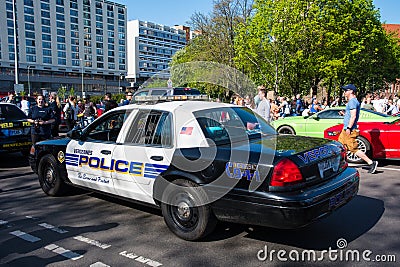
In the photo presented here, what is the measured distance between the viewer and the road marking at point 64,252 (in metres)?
3.80

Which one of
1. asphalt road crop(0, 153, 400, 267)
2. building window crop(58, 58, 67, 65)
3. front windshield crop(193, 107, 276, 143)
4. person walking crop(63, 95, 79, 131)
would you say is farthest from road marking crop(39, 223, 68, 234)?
building window crop(58, 58, 67, 65)

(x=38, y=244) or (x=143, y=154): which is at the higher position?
(x=143, y=154)

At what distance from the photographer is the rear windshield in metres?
9.34

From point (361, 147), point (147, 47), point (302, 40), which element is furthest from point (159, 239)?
point (147, 47)

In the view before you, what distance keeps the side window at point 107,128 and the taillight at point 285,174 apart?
7.89 ft

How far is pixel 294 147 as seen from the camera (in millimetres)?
4047

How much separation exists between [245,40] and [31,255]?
89.1 feet

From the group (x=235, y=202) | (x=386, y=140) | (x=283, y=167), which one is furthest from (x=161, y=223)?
(x=386, y=140)

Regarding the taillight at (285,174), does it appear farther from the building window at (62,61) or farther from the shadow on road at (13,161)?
the building window at (62,61)

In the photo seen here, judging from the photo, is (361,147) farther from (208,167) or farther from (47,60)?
(47,60)

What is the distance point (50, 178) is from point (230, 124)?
3395 millimetres

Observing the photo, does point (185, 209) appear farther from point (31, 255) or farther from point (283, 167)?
point (31, 255)

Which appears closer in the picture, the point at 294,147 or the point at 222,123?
the point at 294,147

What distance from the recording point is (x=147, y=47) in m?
149
